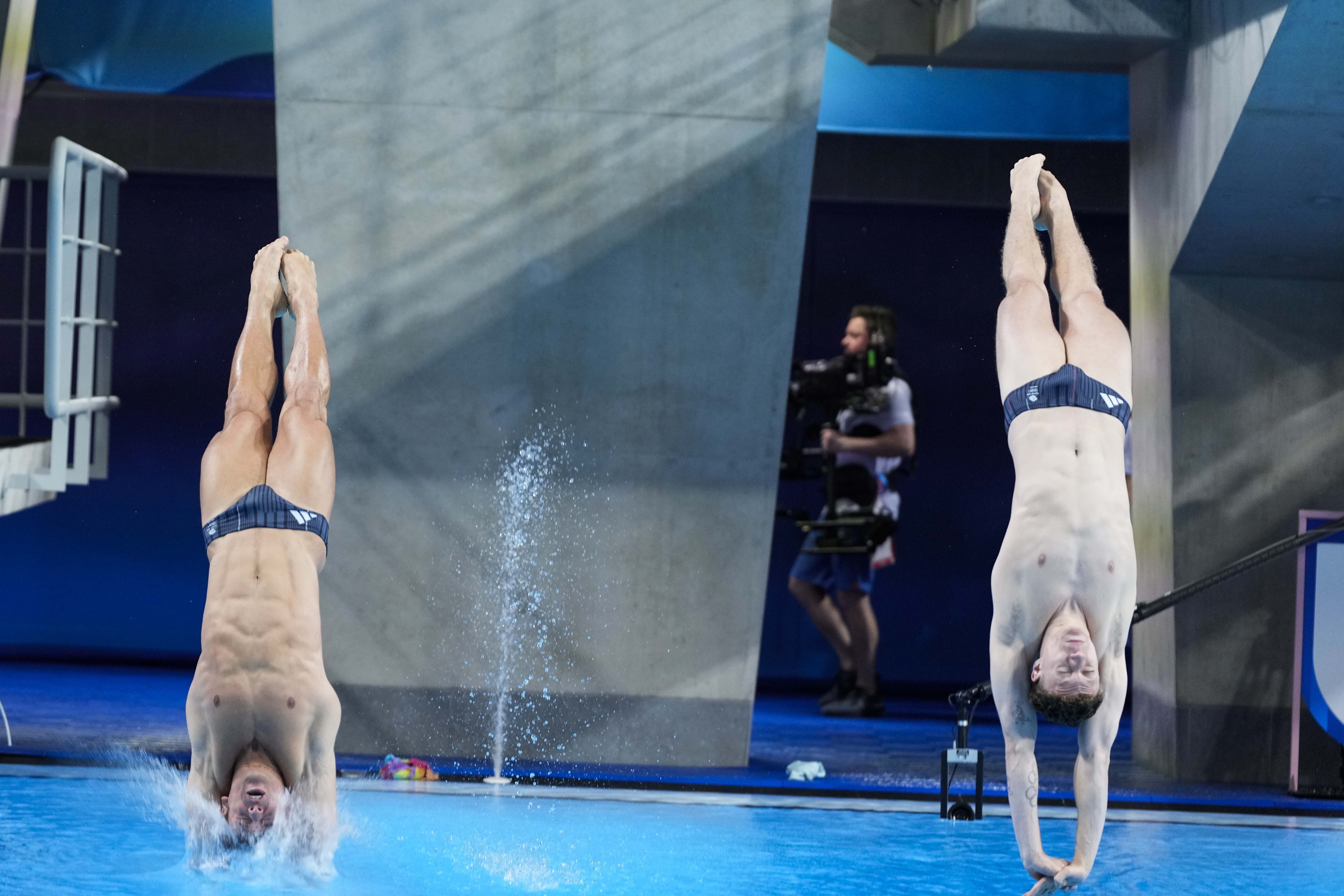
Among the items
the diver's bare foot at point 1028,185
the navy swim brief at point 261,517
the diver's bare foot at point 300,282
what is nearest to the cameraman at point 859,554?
the diver's bare foot at point 1028,185

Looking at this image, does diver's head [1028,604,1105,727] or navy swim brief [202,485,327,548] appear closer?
diver's head [1028,604,1105,727]

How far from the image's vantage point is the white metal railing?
6.59m

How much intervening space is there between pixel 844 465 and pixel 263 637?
4.87 meters

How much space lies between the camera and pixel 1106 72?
308 inches

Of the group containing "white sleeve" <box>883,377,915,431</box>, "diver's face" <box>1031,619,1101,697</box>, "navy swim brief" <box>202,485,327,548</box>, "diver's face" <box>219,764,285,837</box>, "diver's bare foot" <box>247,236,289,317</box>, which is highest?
"diver's bare foot" <box>247,236,289,317</box>

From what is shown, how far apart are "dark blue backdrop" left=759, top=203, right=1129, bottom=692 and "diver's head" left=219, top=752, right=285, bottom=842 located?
6.09m

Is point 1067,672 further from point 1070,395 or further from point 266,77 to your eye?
point 266,77

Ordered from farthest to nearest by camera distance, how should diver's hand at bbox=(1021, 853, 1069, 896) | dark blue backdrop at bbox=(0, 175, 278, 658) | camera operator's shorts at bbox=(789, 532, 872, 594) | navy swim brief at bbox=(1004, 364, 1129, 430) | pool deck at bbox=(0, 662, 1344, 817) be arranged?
dark blue backdrop at bbox=(0, 175, 278, 658) → camera operator's shorts at bbox=(789, 532, 872, 594) → pool deck at bbox=(0, 662, 1344, 817) → navy swim brief at bbox=(1004, 364, 1129, 430) → diver's hand at bbox=(1021, 853, 1069, 896)

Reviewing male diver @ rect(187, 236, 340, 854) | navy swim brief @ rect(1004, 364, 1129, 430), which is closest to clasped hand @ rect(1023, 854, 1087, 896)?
navy swim brief @ rect(1004, 364, 1129, 430)

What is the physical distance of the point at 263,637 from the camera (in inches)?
175

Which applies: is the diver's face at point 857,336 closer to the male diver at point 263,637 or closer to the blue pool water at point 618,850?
the blue pool water at point 618,850

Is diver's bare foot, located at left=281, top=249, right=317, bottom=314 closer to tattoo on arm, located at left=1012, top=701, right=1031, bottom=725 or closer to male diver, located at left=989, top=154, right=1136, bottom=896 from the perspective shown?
male diver, located at left=989, top=154, right=1136, bottom=896

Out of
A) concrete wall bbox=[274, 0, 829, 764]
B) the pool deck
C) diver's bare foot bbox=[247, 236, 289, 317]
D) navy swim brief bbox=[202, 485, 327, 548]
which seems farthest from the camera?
concrete wall bbox=[274, 0, 829, 764]

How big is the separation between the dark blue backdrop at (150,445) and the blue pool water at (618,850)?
3909 millimetres
